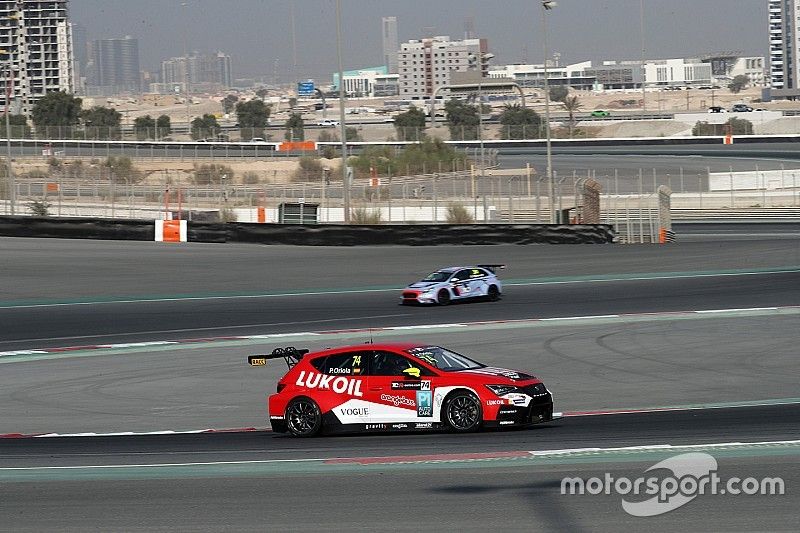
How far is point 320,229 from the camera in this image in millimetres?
41188

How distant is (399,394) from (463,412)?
2.80 feet

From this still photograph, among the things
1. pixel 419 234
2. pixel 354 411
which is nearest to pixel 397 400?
pixel 354 411

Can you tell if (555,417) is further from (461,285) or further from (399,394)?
(461,285)

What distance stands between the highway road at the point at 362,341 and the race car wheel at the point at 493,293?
60cm

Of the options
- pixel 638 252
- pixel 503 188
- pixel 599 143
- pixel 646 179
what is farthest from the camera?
pixel 599 143

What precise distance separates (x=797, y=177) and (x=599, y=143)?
41.8 metres

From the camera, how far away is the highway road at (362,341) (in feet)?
33.4

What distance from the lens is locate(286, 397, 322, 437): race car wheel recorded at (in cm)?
1447

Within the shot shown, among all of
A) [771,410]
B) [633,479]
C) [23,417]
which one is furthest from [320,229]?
[633,479]

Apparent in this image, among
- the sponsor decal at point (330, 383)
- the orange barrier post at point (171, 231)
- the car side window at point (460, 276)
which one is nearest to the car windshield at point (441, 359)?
the sponsor decal at point (330, 383)

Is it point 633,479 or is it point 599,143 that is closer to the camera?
point 633,479

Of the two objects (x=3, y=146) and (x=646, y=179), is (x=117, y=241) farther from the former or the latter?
(x=3, y=146)

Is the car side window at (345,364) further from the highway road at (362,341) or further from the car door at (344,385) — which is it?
the highway road at (362,341)

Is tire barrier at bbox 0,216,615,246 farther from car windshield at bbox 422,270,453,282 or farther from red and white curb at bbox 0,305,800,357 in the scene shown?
red and white curb at bbox 0,305,800,357
